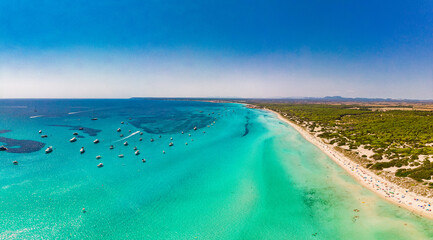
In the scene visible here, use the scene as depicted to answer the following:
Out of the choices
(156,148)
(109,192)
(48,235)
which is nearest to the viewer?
(48,235)

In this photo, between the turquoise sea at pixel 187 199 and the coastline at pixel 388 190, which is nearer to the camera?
the turquoise sea at pixel 187 199

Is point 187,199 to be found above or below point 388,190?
below

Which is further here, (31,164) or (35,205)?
(31,164)

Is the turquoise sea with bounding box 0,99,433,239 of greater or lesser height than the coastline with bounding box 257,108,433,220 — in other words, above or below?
below

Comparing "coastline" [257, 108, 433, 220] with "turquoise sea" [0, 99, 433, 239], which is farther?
"coastline" [257, 108, 433, 220]

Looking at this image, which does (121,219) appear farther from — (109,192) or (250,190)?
(250,190)

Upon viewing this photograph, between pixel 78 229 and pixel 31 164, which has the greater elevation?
pixel 31 164

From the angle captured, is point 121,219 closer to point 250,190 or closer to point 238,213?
point 238,213

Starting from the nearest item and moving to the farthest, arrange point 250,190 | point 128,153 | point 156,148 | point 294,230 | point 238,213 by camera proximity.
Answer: point 294,230, point 238,213, point 250,190, point 128,153, point 156,148

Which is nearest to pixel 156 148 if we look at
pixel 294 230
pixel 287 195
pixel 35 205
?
pixel 35 205

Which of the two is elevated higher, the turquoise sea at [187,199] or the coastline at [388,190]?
the coastline at [388,190]

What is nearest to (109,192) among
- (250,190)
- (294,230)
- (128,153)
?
(128,153)
